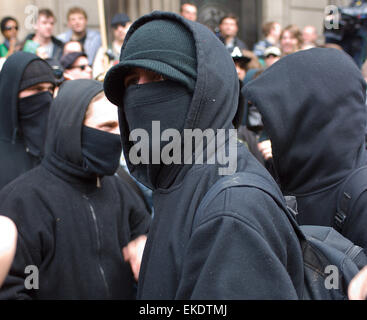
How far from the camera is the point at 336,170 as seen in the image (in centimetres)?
199

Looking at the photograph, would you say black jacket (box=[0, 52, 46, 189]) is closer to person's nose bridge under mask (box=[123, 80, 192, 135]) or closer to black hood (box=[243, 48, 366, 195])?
black hood (box=[243, 48, 366, 195])

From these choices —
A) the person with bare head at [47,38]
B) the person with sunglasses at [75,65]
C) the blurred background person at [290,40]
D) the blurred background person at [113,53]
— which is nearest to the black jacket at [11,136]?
the person with sunglasses at [75,65]

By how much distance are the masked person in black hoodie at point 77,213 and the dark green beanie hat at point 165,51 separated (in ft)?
3.62

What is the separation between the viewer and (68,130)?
8.49 ft

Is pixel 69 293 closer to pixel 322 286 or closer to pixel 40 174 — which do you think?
pixel 40 174

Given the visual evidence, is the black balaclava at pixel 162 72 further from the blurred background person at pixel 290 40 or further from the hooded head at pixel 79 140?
the blurred background person at pixel 290 40

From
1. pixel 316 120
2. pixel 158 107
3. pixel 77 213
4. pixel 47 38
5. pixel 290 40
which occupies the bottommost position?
pixel 77 213

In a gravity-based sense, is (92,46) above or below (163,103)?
below

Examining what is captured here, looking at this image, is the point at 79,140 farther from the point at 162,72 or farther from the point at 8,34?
the point at 8,34

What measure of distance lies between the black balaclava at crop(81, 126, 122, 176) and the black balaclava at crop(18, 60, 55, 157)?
2.90 ft

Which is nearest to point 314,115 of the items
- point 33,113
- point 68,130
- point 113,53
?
point 68,130

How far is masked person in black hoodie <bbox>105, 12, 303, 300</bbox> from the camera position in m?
1.19

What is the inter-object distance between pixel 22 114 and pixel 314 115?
2.15 metres

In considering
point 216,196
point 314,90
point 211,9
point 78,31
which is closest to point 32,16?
point 78,31
